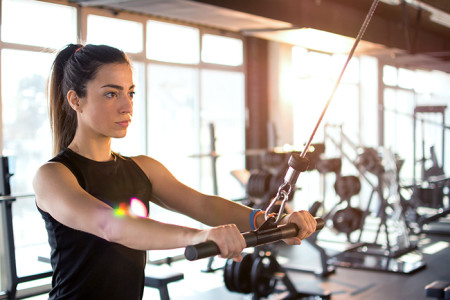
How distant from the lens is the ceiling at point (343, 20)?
3.02 m

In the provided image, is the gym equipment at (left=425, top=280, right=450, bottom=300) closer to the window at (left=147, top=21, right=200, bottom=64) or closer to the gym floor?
the gym floor

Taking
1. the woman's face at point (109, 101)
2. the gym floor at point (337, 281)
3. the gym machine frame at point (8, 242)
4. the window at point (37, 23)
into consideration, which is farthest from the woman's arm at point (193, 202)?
the window at point (37, 23)

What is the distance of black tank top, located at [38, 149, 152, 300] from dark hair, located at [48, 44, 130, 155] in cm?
11

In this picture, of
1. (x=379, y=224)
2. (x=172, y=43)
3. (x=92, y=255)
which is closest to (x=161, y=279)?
(x=92, y=255)

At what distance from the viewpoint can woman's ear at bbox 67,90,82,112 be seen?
1410mm

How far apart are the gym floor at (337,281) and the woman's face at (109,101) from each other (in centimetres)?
313

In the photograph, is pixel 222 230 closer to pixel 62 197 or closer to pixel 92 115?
pixel 62 197

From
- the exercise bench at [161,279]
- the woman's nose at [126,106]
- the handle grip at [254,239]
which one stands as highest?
the woman's nose at [126,106]

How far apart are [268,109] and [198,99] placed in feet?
4.76

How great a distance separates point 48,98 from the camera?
1521 millimetres

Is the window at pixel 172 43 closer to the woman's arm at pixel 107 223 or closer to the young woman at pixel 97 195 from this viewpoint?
the young woman at pixel 97 195

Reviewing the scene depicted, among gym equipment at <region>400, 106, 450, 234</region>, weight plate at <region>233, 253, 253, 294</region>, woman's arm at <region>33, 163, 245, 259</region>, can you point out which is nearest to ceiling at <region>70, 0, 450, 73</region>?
weight plate at <region>233, 253, 253, 294</region>

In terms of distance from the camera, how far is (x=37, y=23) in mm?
4969

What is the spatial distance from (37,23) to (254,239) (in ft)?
14.5
